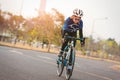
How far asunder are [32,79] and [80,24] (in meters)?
2.10

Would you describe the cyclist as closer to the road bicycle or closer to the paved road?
the road bicycle

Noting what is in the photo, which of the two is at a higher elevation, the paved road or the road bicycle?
the road bicycle

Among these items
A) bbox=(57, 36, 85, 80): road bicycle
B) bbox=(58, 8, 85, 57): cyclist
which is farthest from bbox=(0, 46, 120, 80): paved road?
bbox=(58, 8, 85, 57): cyclist

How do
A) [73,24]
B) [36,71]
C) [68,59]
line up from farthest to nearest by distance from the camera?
[36,71] → [73,24] → [68,59]

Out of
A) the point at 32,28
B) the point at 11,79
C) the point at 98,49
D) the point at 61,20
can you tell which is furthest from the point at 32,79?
the point at 98,49

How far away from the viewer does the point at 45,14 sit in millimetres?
54875

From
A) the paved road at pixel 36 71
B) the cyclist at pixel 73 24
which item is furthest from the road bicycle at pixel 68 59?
the paved road at pixel 36 71

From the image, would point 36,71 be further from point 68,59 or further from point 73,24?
point 73,24

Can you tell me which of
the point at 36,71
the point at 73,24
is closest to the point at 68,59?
the point at 73,24

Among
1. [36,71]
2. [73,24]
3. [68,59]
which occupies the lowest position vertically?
[36,71]

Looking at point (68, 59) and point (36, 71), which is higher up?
point (68, 59)

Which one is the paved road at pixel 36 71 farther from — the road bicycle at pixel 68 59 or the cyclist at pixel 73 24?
the cyclist at pixel 73 24

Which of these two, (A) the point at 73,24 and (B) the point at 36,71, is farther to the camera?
(B) the point at 36,71

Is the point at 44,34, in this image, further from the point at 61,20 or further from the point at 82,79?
the point at 82,79
